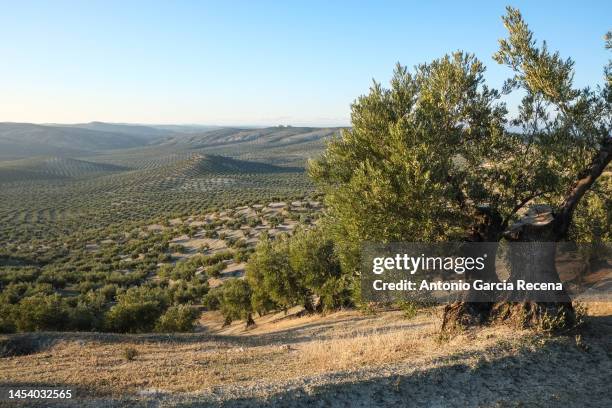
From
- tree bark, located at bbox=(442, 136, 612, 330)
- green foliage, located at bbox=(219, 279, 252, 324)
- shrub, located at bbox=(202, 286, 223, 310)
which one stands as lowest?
shrub, located at bbox=(202, 286, 223, 310)

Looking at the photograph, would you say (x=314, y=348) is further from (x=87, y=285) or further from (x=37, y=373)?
(x=87, y=285)

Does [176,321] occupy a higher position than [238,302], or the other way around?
[176,321]

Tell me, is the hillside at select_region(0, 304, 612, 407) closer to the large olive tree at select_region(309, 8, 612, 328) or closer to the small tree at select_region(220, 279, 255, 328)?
the large olive tree at select_region(309, 8, 612, 328)

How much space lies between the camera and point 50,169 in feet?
494

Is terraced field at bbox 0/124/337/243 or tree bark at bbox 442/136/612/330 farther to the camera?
terraced field at bbox 0/124/337/243

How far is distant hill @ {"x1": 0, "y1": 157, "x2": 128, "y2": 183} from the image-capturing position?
5049 inches

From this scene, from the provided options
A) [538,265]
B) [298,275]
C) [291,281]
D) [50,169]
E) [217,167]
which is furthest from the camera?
[50,169]

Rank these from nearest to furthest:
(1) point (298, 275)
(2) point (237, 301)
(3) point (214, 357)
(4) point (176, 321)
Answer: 1. (3) point (214, 357)
2. (4) point (176, 321)
3. (1) point (298, 275)
4. (2) point (237, 301)

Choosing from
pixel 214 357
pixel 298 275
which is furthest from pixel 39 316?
pixel 298 275

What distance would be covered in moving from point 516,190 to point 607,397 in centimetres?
578

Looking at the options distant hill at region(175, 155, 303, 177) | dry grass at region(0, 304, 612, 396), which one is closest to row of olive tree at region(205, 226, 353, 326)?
dry grass at region(0, 304, 612, 396)

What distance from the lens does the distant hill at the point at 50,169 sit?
12825 cm

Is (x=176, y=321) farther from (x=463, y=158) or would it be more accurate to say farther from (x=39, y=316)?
(x=463, y=158)

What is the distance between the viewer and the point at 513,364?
11.2 metres
